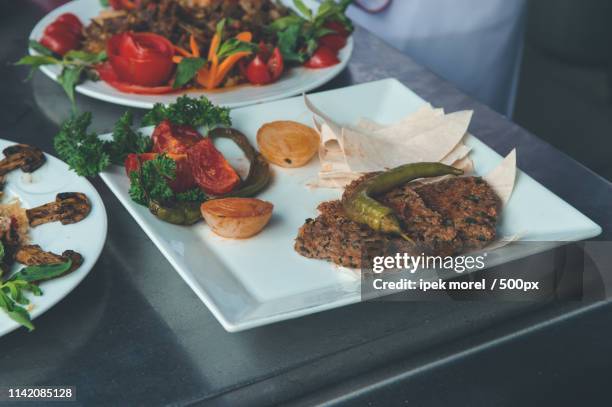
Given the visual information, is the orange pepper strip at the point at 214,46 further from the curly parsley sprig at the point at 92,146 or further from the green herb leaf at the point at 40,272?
the green herb leaf at the point at 40,272

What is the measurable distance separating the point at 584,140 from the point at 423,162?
307 cm

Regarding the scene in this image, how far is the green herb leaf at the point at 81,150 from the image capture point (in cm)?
149

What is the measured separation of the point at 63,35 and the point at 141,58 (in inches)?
Answer: 16.2

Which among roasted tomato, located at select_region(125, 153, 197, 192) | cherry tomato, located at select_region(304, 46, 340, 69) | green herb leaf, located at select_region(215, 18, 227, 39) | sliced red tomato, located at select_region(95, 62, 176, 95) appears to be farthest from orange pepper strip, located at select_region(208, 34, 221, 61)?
roasted tomato, located at select_region(125, 153, 197, 192)

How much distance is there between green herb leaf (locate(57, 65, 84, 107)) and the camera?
1.99 m

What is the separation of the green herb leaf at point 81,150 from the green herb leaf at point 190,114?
0.62ft

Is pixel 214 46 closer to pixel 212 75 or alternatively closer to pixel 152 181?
pixel 212 75

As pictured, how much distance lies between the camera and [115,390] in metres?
1.15

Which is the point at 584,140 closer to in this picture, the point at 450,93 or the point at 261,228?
the point at 450,93

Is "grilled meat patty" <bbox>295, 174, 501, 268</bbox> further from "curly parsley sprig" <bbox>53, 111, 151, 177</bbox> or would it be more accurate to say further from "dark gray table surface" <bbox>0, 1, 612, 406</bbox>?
"curly parsley sprig" <bbox>53, 111, 151, 177</bbox>

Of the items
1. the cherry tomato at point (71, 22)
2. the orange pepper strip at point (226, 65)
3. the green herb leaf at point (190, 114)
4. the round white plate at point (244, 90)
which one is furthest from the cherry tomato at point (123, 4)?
the green herb leaf at point (190, 114)

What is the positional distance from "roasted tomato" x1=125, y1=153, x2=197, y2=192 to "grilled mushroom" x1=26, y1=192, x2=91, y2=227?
0.15 metres

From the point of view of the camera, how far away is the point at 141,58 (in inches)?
77.5

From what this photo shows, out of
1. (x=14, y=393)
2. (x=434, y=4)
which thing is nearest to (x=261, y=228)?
(x=14, y=393)
